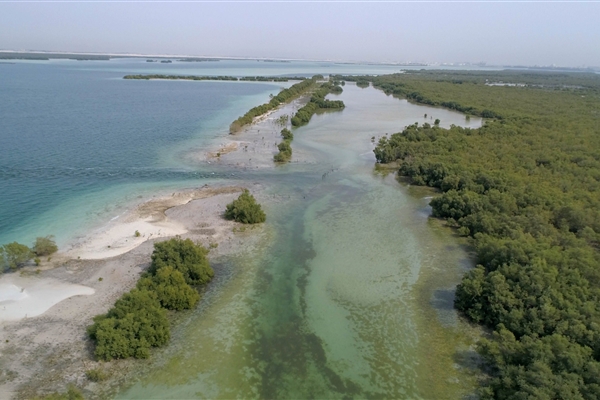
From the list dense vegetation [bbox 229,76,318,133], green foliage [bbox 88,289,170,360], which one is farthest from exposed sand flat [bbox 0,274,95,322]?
dense vegetation [bbox 229,76,318,133]

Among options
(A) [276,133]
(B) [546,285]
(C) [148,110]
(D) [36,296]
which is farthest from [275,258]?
(C) [148,110]

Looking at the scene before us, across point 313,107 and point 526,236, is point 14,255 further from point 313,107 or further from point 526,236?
point 313,107

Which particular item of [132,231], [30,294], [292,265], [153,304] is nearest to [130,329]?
[153,304]

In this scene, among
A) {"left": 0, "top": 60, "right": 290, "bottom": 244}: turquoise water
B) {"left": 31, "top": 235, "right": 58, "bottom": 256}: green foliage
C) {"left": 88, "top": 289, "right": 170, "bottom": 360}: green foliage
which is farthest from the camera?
{"left": 0, "top": 60, "right": 290, "bottom": 244}: turquoise water

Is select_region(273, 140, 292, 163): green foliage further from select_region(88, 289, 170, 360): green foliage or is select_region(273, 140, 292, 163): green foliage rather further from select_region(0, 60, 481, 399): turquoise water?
select_region(88, 289, 170, 360): green foliage

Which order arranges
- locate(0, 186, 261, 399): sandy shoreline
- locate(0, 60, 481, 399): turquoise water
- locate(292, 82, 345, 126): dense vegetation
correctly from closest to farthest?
locate(0, 186, 261, 399): sandy shoreline → locate(0, 60, 481, 399): turquoise water → locate(292, 82, 345, 126): dense vegetation

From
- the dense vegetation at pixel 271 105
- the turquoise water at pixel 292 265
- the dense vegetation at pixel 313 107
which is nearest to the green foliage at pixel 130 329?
the turquoise water at pixel 292 265

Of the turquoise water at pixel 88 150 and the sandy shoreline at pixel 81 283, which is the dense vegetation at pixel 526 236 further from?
the turquoise water at pixel 88 150

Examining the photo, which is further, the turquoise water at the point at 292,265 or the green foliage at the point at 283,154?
the green foliage at the point at 283,154
